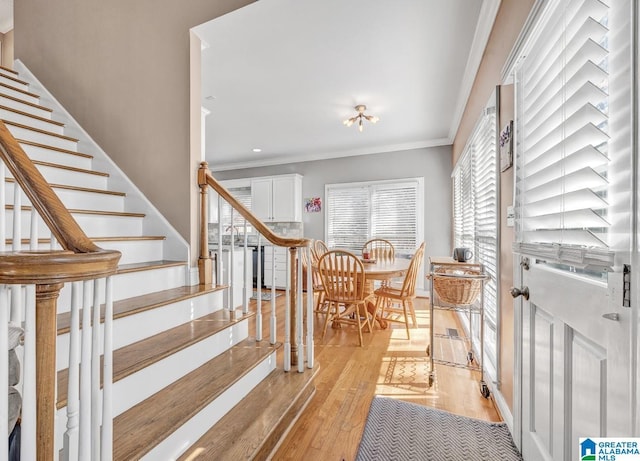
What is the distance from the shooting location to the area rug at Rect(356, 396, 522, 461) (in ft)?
5.01

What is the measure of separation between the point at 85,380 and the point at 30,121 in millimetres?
2794

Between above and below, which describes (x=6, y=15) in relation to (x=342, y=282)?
above

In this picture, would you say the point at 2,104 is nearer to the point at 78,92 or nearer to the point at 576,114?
the point at 78,92

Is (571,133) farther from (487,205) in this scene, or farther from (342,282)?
(342,282)

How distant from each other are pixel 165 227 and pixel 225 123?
92.5 inches

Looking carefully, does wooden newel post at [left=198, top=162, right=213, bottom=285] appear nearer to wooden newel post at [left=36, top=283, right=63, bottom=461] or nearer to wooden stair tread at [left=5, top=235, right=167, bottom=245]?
wooden stair tread at [left=5, top=235, right=167, bottom=245]

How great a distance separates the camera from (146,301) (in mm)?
1757

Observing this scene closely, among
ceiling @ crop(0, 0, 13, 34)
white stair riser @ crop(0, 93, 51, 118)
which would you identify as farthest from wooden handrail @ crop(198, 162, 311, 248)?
ceiling @ crop(0, 0, 13, 34)

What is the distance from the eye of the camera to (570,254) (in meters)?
0.92

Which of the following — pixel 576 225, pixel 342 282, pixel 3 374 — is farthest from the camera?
pixel 342 282

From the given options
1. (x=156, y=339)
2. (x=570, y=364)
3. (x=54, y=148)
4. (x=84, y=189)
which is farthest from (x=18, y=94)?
(x=570, y=364)

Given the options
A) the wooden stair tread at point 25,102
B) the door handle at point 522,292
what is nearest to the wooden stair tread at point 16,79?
the wooden stair tread at point 25,102

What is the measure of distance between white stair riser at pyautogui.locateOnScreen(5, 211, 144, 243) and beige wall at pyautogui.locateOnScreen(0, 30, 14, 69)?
4.47 metres

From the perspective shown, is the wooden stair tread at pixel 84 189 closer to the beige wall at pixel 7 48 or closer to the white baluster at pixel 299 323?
the white baluster at pixel 299 323
